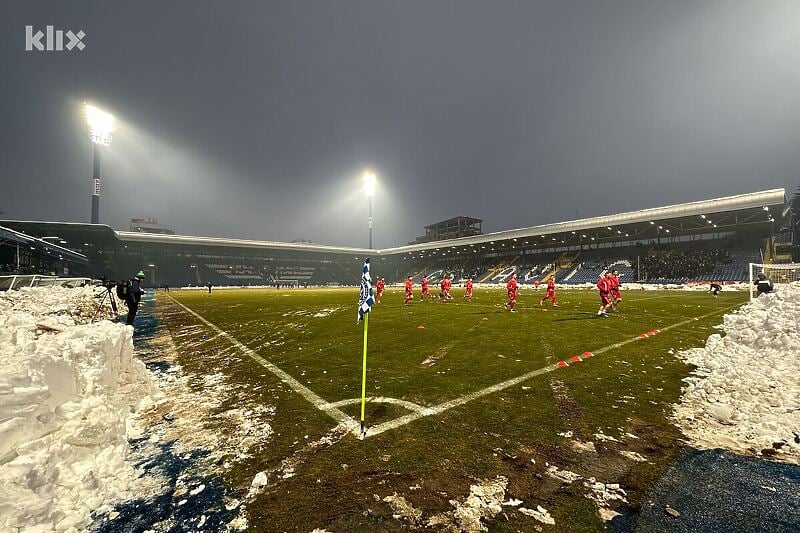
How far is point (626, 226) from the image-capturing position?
45531 mm

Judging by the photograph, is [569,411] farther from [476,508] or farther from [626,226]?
[626,226]

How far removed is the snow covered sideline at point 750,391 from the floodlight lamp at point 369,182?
76554 millimetres

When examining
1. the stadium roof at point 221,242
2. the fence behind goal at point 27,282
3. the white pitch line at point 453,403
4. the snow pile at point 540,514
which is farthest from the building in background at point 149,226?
the snow pile at point 540,514

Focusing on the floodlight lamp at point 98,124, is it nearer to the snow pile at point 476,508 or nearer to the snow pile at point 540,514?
the snow pile at point 476,508

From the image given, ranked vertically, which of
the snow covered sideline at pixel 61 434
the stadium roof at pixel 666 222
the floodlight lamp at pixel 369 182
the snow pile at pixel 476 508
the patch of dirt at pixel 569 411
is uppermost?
the floodlight lamp at pixel 369 182

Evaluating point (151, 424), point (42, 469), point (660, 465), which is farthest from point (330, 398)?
point (660, 465)

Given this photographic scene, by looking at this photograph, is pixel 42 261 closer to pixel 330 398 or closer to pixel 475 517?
pixel 330 398

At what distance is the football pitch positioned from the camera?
98.9 inches

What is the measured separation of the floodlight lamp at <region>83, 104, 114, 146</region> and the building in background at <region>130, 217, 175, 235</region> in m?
83.4

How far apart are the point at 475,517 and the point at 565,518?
64cm

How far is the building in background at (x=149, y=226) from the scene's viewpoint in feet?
426

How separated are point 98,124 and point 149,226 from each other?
315 ft

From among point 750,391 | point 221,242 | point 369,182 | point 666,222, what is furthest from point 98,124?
point 666,222

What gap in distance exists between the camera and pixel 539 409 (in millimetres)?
4242
